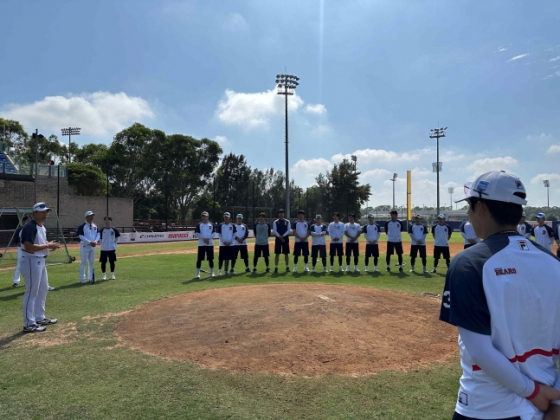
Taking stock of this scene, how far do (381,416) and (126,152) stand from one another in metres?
48.0

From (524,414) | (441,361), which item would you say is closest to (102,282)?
(441,361)

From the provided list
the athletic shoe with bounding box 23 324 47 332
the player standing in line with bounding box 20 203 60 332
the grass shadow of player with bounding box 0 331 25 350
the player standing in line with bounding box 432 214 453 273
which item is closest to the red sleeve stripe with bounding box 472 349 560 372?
the grass shadow of player with bounding box 0 331 25 350

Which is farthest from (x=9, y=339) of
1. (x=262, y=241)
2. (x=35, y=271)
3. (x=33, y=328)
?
(x=262, y=241)

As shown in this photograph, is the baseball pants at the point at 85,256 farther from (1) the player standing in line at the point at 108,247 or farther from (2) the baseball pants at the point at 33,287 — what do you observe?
(2) the baseball pants at the point at 33,287

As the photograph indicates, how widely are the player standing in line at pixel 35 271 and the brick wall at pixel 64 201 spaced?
2892 cm

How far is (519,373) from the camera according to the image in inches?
65.1

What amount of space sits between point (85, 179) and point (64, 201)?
6567 millimetres

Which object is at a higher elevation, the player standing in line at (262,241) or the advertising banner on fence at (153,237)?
the player standing in line at (262,241)

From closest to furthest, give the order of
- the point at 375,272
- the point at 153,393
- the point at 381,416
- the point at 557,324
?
1. the point at 557,324
2. the point at 381,416
3. the point at 153,393
4. the point at 375,272

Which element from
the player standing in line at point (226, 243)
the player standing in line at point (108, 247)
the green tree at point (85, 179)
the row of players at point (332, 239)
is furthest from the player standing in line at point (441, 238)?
the green tree at point (85, 179)

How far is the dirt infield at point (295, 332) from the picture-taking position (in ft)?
16.3

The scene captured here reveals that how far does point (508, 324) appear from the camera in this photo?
5.62 ft

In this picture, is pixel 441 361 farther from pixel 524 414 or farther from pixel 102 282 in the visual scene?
pixel 102 282

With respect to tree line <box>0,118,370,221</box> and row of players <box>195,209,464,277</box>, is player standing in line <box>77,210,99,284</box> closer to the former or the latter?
row of players <box>195,209,464,277</box>
